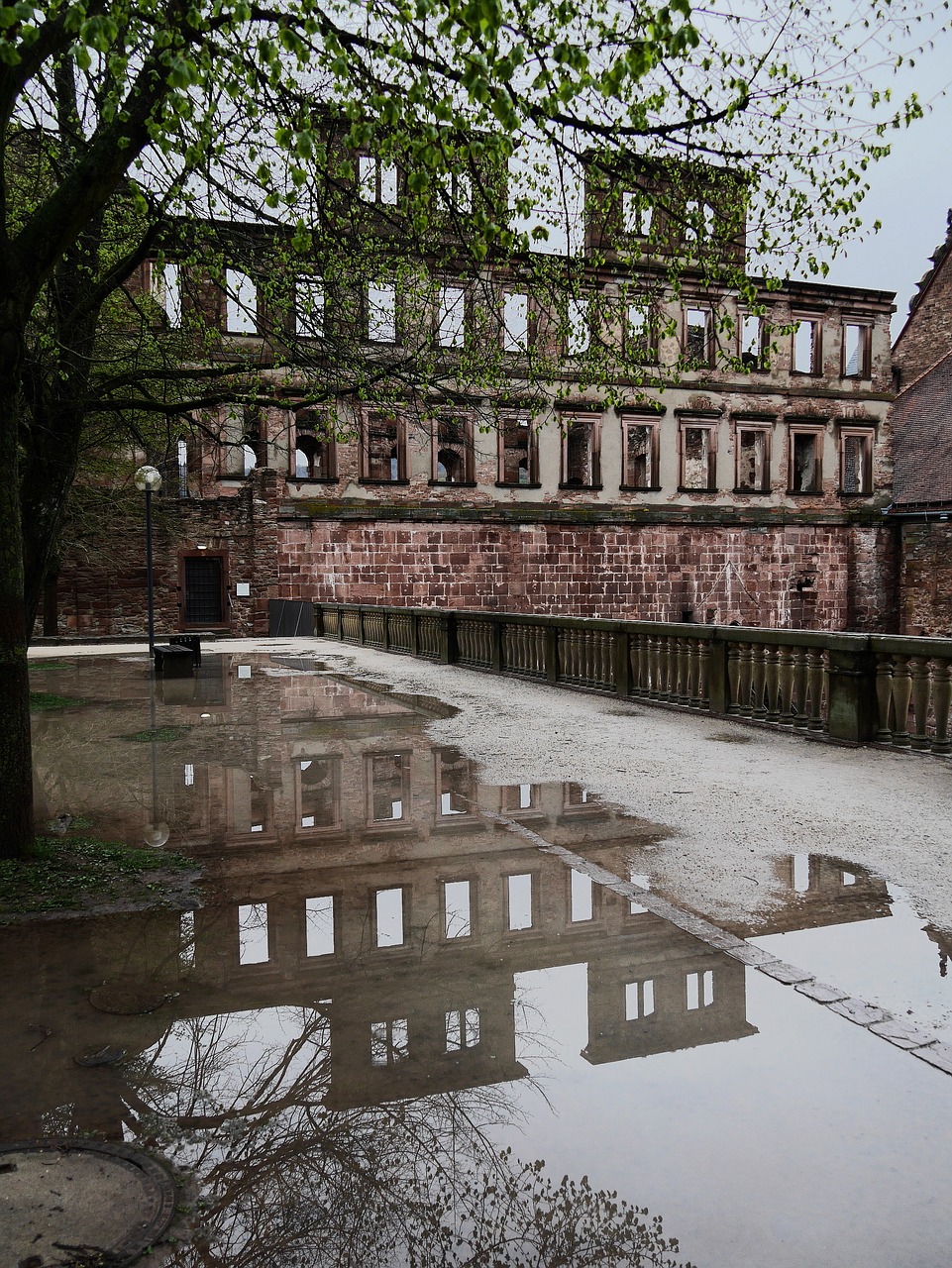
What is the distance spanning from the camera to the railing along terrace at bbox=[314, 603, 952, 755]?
8.98m

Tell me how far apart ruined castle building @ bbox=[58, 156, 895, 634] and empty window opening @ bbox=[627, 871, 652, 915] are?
76.0ft

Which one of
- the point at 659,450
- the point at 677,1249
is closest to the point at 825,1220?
the point at 677,1249

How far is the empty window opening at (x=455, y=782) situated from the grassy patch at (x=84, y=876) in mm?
2014

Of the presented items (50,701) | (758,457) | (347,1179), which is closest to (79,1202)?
(347,1179)

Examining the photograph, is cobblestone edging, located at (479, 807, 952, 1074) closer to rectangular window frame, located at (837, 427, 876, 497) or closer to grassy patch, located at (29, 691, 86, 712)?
grassy patch, located at (29, 691, 86, 712)

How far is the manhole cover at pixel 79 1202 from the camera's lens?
240cm

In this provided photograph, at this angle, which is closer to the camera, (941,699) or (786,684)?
(941,699)

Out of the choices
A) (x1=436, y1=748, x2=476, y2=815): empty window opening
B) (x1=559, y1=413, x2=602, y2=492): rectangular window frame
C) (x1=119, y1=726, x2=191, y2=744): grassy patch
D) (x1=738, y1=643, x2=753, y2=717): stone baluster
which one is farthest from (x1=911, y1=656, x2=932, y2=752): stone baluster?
(x1=559, y1=413, x2=602, y2=492): rectangular window frame

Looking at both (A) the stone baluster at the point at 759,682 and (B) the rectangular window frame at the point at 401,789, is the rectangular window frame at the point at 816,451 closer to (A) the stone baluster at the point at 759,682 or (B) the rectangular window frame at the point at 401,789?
(A) the stone baluster at the point at 759,682

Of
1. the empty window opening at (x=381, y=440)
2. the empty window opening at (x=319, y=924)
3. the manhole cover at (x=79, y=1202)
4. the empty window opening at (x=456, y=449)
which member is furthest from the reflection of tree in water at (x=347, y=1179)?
the empty window opening at (x=381, y=440)

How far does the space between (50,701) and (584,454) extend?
27.1 metres

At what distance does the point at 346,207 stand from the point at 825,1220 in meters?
9.03

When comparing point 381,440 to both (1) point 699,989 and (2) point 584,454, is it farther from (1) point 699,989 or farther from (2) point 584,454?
(1) point 699,989

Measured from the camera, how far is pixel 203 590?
102ft
